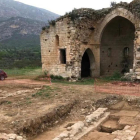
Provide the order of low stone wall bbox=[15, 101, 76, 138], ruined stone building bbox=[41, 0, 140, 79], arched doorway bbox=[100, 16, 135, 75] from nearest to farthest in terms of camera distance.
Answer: low stone wall bbox=[15, 101, 76, 138] < ruined stone building bbox=[41, 0, 140, 79] < arched doorway bbox=[100, 16, 135, 75]

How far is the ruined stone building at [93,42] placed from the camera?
54.1 feet

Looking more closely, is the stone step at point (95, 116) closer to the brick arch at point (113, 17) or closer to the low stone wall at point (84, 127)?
the low stone wall at point (84, 127)

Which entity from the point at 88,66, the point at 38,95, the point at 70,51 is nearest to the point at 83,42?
the point at 70,51

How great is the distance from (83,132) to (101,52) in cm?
1393

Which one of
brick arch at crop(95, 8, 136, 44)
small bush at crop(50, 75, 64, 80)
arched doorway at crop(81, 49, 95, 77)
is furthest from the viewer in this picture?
arched doorway at crop(81, 49, 95, 77)

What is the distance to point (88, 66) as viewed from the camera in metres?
19.9

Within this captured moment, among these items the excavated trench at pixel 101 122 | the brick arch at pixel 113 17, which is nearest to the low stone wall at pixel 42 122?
the excavated trench at pixel 101 122

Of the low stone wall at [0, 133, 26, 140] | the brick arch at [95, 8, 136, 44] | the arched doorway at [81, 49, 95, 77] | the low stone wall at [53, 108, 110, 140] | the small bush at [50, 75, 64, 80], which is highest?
the brick arch at [95, 8, 136, 44]

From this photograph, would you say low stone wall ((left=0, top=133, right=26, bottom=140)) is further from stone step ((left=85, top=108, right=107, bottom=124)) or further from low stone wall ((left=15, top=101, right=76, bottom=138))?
stone step ((left=85, top=108, right=107, bottom=124))

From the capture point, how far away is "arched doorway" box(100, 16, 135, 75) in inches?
777

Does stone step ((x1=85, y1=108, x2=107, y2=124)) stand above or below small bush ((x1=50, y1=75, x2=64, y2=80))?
below

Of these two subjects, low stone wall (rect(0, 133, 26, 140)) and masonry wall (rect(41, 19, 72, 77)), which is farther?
masonry wall (rect(41, 19, 72, 77))

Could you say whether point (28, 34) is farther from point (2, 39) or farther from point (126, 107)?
point (126, 107)

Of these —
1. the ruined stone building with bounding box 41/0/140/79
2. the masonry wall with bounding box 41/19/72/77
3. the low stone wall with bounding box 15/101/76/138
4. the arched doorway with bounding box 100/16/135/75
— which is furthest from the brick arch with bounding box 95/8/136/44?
the low stone wall with bounding box 15/101/76/138
